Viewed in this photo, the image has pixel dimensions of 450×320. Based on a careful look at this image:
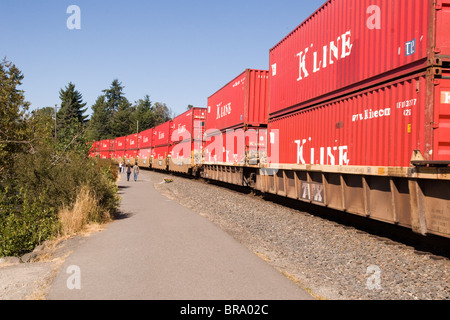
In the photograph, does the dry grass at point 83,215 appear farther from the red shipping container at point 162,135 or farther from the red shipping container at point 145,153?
the red shipping container at point 145,153

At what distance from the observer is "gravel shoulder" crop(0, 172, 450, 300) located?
4.84m

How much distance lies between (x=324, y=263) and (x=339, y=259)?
424 mm

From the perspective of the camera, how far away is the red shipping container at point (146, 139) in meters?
41.9

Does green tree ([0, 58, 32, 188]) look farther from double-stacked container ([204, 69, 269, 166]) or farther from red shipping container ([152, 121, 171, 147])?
red shipping container ([152, 121, 171, 147])

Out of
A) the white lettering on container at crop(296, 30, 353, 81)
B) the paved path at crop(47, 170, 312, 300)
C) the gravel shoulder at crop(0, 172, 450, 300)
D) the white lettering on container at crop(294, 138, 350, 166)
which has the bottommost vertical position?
the gravel shoulder at crop(0, 172, 450, 300)

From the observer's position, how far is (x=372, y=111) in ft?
26.7

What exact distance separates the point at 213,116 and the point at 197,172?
6294 millimetres

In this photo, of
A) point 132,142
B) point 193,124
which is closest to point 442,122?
point 193,124

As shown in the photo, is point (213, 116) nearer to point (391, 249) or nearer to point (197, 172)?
point (197, 172)

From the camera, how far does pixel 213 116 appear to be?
2314cm

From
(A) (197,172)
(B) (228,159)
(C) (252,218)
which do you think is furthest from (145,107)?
(C) (252,218)

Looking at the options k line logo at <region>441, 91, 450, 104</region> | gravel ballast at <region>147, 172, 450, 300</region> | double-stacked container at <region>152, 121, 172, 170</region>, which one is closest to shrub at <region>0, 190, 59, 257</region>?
gravel ballast at <region>147, 172, 450, 300</region>

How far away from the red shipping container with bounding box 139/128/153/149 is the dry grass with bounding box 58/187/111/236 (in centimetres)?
3228

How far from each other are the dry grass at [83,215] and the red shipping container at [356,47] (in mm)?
6690
